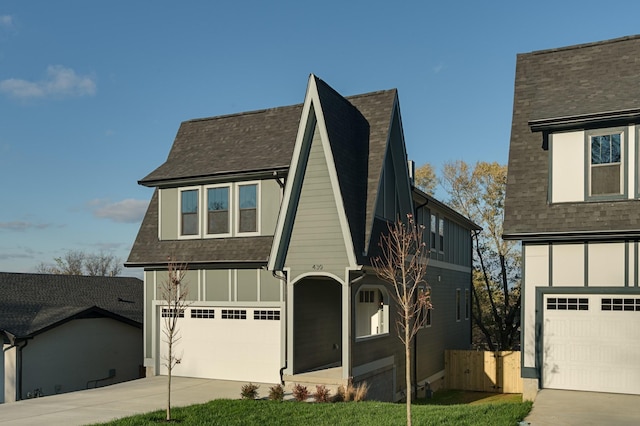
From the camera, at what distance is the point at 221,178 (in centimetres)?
1903

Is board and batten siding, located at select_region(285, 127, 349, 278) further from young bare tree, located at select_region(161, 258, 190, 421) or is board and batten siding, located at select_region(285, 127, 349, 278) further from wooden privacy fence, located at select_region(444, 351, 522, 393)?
wooden privacy fence, located at select_region(444, 351, 522, 393)

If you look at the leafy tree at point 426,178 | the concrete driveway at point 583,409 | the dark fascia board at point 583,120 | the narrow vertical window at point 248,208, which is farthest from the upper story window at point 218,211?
the leafy tree at point 426,178

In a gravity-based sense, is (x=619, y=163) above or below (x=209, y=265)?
above

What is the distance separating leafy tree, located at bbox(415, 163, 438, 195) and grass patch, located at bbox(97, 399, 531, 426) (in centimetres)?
3153

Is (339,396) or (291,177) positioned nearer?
(339,396)

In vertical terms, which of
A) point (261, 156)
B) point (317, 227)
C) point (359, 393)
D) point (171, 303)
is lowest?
point (359, 393)

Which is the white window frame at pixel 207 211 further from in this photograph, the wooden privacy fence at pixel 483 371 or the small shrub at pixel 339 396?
the wooden privacy fence at pixel 483 371

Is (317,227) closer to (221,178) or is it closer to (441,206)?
(221,178)

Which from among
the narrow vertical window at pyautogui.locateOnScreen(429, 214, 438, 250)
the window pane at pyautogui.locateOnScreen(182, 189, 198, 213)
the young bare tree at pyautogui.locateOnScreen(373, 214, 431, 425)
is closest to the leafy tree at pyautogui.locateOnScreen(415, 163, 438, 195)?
the narrow vertical window at pyautogui.locateOnScreen(429, 214, 438, 250)

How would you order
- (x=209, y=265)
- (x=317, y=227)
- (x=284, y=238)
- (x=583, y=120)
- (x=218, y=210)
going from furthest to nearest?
(x=218, y=210)
(x=209, y=265)
(x=284, y=238)
(x=317, y=227)
(x=583, y=120)

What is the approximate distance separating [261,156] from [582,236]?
9.84 m

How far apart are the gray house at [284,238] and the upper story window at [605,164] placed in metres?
5.61

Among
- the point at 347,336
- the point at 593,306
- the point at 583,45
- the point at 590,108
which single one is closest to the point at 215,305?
the point at 347,336

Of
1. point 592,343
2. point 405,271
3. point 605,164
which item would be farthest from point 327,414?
point 605,164
